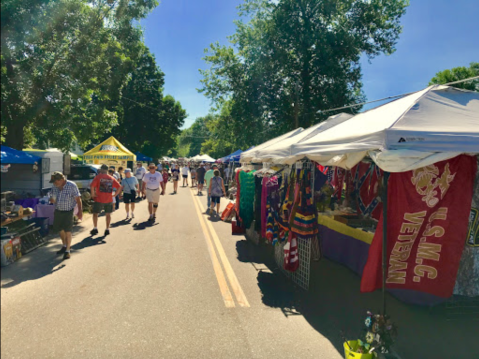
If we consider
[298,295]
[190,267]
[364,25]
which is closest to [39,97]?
[190,267]

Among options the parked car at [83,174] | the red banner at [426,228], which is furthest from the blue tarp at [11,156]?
the parked car at [83,174]

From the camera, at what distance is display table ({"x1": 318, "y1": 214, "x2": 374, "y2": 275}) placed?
5.39m

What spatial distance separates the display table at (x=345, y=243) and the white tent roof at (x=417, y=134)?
1.78 meters

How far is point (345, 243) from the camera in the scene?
19.9ft

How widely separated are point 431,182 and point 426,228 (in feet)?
1.95

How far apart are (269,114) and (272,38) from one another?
4854 millimetres

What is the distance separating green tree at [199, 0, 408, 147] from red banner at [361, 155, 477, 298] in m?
16.8

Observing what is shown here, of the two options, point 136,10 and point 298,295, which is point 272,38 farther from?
point 298,295

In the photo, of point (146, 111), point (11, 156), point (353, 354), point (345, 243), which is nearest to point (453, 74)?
point (345, 243)

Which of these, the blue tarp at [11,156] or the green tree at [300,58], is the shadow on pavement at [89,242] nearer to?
the blue tarp at [11,156]

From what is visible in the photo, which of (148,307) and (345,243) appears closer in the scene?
(148,307)

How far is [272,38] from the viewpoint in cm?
2062

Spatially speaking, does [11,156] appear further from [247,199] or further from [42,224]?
[42,224]

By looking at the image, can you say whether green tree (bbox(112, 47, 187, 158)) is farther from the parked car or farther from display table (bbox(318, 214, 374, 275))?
display table (bbox(318, 214, 374, 275))
